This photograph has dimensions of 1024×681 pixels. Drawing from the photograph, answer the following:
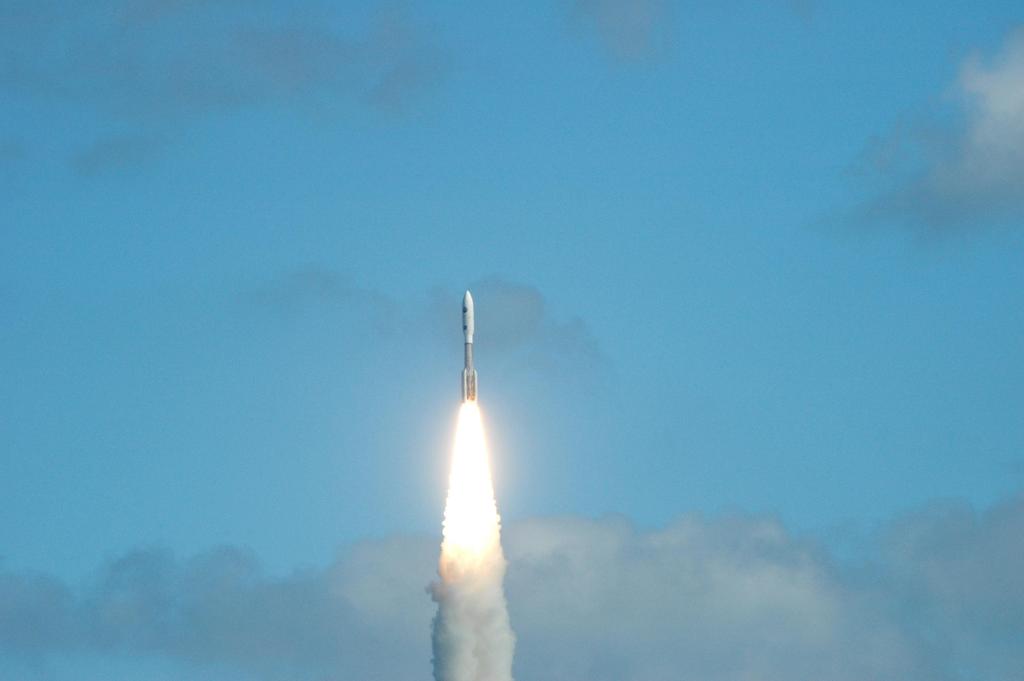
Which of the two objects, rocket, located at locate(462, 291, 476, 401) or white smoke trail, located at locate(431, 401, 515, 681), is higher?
rocket, located at locate(462, 291, 476, 401)

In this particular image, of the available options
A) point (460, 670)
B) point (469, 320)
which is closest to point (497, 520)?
point (460, 670)

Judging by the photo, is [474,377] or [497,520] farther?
[497,520]

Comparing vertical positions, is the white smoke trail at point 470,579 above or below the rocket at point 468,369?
below

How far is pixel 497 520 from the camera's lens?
178ft

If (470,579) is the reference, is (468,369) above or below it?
above

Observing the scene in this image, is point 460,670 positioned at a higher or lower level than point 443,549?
lower

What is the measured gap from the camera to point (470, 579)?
51.8 meters

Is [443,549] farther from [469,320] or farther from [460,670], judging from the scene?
[469,320]

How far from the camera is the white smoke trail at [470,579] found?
166ft

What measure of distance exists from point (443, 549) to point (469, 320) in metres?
13.6

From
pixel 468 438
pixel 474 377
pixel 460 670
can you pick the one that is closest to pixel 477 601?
pixel 460 670

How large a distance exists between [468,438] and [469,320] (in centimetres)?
713

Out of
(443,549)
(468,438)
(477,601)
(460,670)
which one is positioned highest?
(468,438)

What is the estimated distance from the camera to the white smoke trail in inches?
1992
